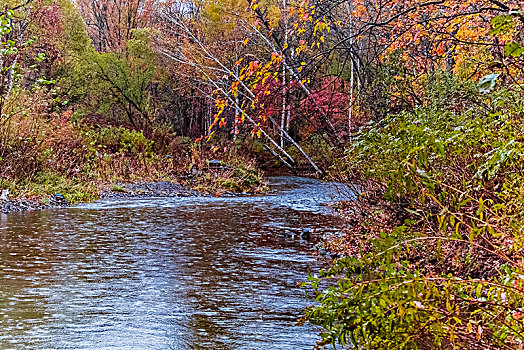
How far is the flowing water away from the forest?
56cm

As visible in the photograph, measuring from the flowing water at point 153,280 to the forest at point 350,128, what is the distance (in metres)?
0.56

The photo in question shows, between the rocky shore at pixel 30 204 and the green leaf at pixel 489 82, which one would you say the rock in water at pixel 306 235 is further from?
the green leaf at pixel 489 82

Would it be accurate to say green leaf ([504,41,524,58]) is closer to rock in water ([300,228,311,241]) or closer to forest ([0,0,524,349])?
forest ([0,0,524,349])

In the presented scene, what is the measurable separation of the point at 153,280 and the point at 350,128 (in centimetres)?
494

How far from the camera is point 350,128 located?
919 centimetres

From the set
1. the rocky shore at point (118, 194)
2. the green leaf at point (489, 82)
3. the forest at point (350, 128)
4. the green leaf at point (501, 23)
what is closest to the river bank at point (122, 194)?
the rocky shore at point (118, 194)

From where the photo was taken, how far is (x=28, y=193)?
1111 cm

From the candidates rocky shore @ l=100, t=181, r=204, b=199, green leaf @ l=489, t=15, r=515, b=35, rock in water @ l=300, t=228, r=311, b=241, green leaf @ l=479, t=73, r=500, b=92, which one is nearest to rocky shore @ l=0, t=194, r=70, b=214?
rocky shore @ l=100, t=181, r=204, b=199

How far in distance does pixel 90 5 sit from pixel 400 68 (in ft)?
96.4

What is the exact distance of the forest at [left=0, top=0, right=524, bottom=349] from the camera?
202cm

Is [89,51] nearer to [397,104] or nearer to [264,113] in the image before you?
[397,104]

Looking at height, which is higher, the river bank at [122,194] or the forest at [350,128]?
the forest at [350,128]

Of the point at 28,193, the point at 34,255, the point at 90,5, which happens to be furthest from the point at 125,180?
the point at 90,5

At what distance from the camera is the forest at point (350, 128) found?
6.64 feet
